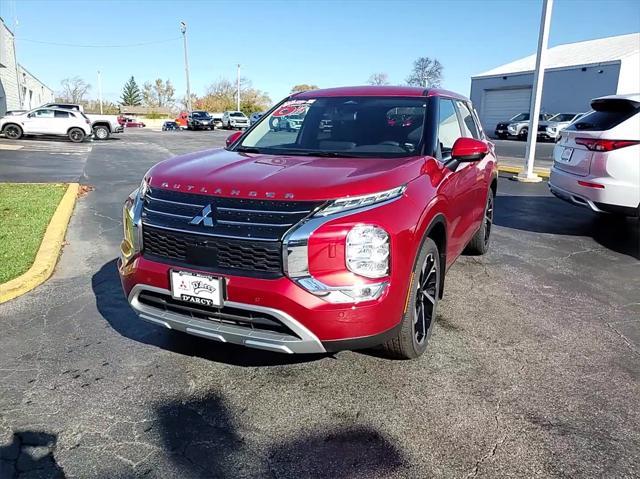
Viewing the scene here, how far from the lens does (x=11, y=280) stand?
173 inches

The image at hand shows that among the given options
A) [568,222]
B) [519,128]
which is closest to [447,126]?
[568,222]

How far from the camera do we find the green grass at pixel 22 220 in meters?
4.85

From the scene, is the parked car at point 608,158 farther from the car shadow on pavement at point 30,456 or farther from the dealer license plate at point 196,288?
the car shadow on pavement at point 30,456

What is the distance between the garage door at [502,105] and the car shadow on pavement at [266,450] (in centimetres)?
4254

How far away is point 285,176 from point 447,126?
5.93 ft

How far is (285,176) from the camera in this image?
291cm

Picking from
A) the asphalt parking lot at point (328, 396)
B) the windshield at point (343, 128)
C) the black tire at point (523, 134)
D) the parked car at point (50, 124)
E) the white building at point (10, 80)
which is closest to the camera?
the asphalt parking lot at point (328, 396)

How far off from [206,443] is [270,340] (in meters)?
0.59

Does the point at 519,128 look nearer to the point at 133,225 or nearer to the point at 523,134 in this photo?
the point at 523,134

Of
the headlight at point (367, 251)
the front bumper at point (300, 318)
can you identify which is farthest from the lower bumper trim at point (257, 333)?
the headlight at point (367, 251)

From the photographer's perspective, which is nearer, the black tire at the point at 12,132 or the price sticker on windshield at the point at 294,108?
the price sticker on windshield at the point at 294,108

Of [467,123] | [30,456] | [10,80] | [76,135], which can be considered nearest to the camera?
[30,456]

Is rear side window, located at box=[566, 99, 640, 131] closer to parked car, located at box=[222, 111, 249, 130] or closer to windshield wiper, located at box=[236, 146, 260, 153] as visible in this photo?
windshield wiper, located at box=[236, 146, 260, 153]

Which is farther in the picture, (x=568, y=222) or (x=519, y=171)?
(x=519, y=171)
